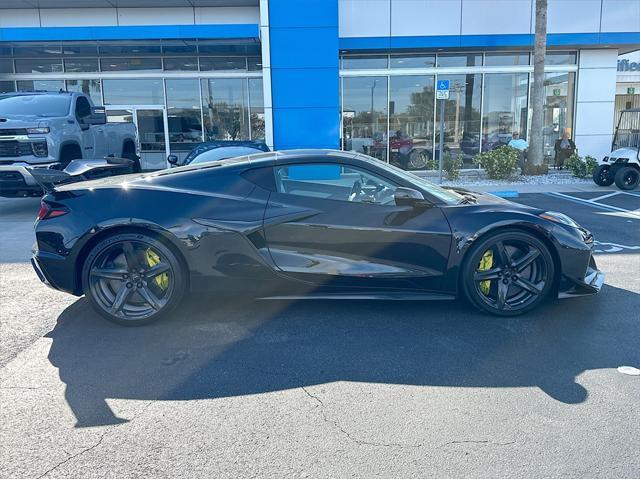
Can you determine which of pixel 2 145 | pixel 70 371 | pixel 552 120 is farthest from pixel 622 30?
pixel 70 371

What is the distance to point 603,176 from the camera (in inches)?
537

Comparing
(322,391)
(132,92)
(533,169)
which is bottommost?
(322,391)

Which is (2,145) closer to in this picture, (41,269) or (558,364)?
(41,269)

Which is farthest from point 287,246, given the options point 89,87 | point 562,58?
point 562,58

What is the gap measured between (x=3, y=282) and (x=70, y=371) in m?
2.79

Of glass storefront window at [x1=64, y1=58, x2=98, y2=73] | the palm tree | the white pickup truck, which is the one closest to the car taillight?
the white pickup truck

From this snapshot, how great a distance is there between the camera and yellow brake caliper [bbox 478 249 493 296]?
432cm

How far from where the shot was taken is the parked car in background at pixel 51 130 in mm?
9492

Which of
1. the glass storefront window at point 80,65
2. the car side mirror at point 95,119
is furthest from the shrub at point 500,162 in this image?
the glass storefront window at point 80,65

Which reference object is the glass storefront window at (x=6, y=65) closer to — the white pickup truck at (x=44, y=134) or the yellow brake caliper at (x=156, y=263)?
the white pickup truck at (x=44, y=134)

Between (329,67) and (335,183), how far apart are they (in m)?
11.4

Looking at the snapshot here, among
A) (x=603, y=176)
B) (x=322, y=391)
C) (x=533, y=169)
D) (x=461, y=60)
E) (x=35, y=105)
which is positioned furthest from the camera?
(x=461, y=60)

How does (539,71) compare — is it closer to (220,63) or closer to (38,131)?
(220,63)

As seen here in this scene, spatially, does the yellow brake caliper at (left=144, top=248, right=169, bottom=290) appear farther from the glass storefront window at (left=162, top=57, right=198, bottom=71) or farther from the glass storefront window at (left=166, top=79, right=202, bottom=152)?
the glass storefront window at (left=162, top=57, right=198, bottom=71)
